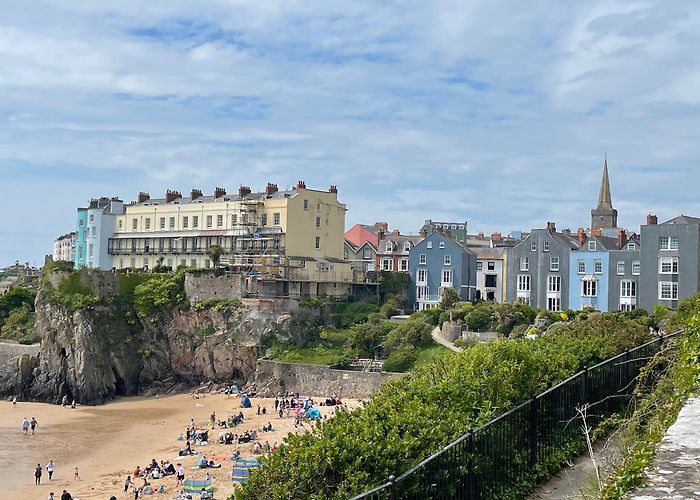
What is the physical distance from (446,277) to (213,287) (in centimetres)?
1881

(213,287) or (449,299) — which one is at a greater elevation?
(213,287)

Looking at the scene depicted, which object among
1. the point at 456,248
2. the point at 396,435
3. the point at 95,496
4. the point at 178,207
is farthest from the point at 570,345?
the point at 178,207

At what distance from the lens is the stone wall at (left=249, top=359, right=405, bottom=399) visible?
157ft

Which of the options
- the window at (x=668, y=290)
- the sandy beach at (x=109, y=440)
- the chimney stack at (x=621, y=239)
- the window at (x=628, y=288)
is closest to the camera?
the sandy beach at (x=109, y=440)

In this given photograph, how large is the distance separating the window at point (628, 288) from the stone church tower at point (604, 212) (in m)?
29.5

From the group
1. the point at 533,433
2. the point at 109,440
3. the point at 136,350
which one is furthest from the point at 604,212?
the point at 533,433

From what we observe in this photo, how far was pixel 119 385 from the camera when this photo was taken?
56.4 meters

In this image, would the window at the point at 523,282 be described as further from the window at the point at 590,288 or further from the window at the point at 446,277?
the window at the point at 446,277

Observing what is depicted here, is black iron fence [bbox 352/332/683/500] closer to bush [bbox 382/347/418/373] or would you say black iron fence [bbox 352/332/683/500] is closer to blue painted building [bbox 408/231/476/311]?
bush [bbox 382/347/418/373]

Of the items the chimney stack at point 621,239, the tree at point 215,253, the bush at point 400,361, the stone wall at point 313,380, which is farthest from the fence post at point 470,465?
the tree at point 215,253

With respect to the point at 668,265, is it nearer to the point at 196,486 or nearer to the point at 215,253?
the point at 215,253

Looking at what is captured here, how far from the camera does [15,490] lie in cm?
3064

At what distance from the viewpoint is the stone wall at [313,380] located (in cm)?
4778

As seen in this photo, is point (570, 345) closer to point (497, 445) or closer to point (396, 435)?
point (497, 445)
